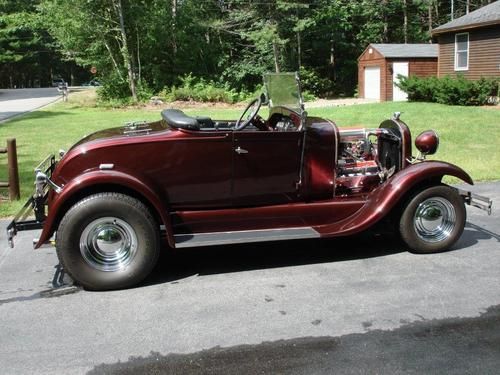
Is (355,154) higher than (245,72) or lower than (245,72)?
lower

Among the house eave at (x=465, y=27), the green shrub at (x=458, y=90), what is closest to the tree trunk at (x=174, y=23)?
the house eave at (x=465, y=27)

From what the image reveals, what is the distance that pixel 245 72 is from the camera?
125 feet

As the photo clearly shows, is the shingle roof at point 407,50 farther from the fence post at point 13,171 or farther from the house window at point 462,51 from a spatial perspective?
the fence post at point 13,171

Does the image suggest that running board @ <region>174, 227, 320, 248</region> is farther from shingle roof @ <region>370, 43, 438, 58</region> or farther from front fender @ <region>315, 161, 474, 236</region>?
shingle roof @ <region>370, 43, 438, 58</region>

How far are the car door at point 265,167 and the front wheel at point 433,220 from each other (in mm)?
1138

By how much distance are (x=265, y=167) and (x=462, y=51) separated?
73.2 feet

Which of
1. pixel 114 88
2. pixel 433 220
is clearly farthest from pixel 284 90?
pixel 114 88

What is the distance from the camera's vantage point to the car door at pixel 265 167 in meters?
4.98

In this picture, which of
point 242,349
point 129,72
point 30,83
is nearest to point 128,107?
point 129,72

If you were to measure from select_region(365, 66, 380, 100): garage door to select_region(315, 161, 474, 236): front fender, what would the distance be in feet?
88.8

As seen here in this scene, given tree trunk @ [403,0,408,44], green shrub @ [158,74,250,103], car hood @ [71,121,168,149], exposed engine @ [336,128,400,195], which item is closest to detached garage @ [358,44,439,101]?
green shrub @ [158,74,250,103]

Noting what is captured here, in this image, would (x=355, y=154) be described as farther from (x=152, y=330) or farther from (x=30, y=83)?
(x=30, y=83)

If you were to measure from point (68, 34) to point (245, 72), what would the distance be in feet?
38.8

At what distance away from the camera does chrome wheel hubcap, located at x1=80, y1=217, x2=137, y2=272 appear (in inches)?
181
